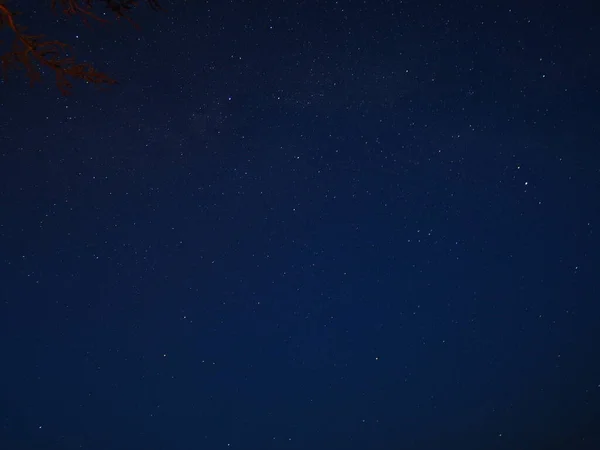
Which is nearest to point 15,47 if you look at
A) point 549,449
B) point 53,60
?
point 53,60

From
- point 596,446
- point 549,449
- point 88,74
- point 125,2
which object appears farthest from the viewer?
point 596,446

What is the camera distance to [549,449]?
15.3 metres

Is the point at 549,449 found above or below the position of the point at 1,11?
below

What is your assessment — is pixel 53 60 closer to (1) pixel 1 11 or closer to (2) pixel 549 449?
(1) pixel 1 11

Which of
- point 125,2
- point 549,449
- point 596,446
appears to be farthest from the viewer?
point 596,446

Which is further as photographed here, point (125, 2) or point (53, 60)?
point (53, 60)

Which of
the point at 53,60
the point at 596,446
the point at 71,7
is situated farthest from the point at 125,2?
the point at 596,446

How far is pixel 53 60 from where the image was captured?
85.4 inches

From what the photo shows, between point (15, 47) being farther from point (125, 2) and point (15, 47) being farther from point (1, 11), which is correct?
point (125, 2)

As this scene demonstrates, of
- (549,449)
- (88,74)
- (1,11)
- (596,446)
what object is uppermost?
(1,11)

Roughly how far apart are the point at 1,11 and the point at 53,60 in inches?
9.0

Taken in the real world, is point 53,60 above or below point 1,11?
below

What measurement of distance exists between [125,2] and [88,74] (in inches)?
12.7

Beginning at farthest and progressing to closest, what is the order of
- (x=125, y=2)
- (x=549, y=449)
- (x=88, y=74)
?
(x=549, y=449)
(x=88, y=74)
(x=125, y=2)
